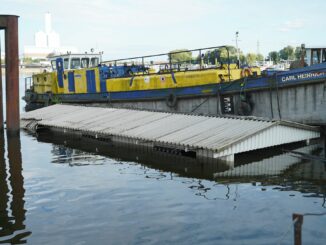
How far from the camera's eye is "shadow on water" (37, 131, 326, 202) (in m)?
12.5

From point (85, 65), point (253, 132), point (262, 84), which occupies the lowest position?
point (253, 132)

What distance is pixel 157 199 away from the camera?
11.1m

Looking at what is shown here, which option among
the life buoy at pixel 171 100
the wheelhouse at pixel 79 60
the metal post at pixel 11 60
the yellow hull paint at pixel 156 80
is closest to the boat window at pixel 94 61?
the wheelhouse at pixel 79 60

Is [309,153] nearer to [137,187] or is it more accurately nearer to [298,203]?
[298,203]

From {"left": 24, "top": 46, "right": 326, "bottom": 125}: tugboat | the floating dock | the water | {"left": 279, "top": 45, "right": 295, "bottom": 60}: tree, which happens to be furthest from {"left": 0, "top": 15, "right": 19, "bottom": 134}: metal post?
{"left": 279, "top": 45, "right": 295, "bottom": 60}: tree

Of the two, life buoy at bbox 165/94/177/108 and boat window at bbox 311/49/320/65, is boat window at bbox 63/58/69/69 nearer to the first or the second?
life buoy at bbox 165/94/177/108

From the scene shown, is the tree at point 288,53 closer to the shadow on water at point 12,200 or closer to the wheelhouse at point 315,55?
the wheelhouse at point 315,55

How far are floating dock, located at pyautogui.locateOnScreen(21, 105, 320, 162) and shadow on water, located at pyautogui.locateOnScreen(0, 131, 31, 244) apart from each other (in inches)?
174

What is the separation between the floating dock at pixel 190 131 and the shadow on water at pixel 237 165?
416 mm

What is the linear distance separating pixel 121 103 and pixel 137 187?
14717 millimetres

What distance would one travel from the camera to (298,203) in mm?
10477

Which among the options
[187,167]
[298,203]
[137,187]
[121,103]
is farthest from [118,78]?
[298,203]

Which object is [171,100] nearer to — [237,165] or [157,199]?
[237,165]

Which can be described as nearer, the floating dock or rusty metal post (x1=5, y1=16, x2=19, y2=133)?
the floating dock
